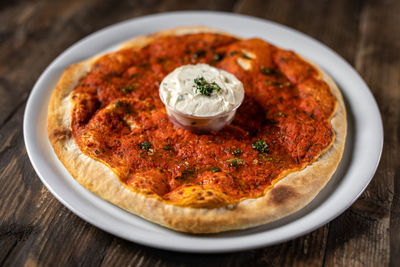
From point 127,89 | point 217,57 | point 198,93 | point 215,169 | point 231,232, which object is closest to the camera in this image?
point 231,232

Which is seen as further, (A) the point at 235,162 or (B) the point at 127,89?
(B) the point at 127,89

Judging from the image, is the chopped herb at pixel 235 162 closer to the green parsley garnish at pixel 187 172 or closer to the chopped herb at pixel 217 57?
the green parsley garnish at pixel 187 172

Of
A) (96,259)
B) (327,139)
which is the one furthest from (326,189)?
(96,259)

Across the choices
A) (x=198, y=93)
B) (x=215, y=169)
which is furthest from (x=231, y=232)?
(x=198, y=93)

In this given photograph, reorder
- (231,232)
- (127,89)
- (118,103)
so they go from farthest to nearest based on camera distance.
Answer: (127,89)
(118,103)
(231,232)

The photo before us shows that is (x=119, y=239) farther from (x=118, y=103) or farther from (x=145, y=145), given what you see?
(x=118, y=103)

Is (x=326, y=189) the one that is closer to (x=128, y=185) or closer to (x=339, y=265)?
(x=339, y=265)

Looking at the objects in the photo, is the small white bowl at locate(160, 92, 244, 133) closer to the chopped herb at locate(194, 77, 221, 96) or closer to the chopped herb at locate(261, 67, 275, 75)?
the chopped herb at locate(194, 77, 221, 96)
